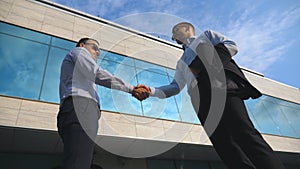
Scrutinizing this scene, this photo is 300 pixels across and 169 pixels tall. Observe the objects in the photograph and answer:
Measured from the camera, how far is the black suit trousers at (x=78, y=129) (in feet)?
4.48

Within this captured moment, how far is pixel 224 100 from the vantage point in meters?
1.65

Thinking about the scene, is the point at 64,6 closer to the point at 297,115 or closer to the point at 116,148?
the point at 116,148

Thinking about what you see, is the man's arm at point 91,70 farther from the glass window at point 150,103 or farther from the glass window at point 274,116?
the glass window at point 274,116

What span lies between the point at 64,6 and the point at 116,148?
6349mm

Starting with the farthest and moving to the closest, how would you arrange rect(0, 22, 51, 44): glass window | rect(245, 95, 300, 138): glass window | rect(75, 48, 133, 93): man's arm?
rect(245, 95, 300, 138): glass window < rect(0, 22, 51, 44): glass window < rect(75, 48, 133, 93): man's arm

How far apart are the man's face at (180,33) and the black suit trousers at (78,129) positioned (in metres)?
1.22

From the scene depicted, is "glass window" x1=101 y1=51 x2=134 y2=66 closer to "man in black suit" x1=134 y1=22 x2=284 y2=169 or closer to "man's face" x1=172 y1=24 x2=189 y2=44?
"man's face" x1=172 y1=24 x2=189 y2=44

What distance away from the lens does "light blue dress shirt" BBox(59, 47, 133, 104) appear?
1.76 meters

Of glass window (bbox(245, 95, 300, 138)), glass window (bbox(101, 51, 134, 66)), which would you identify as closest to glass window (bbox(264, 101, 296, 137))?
glass window (bbox(245, 95, 300, 138))

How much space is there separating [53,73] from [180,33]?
17.0ft

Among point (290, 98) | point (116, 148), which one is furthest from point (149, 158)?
point (290, 98)

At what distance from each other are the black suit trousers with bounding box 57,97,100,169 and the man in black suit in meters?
0.91

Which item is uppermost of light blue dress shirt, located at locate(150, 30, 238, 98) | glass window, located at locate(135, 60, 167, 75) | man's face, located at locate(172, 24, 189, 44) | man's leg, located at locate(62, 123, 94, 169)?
glass window, located at locate(135, 60, 167, 75)

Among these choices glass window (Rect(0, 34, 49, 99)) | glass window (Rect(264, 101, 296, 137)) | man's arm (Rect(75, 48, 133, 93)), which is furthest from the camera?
glass window (Rect(264, 101, 296, 137))
